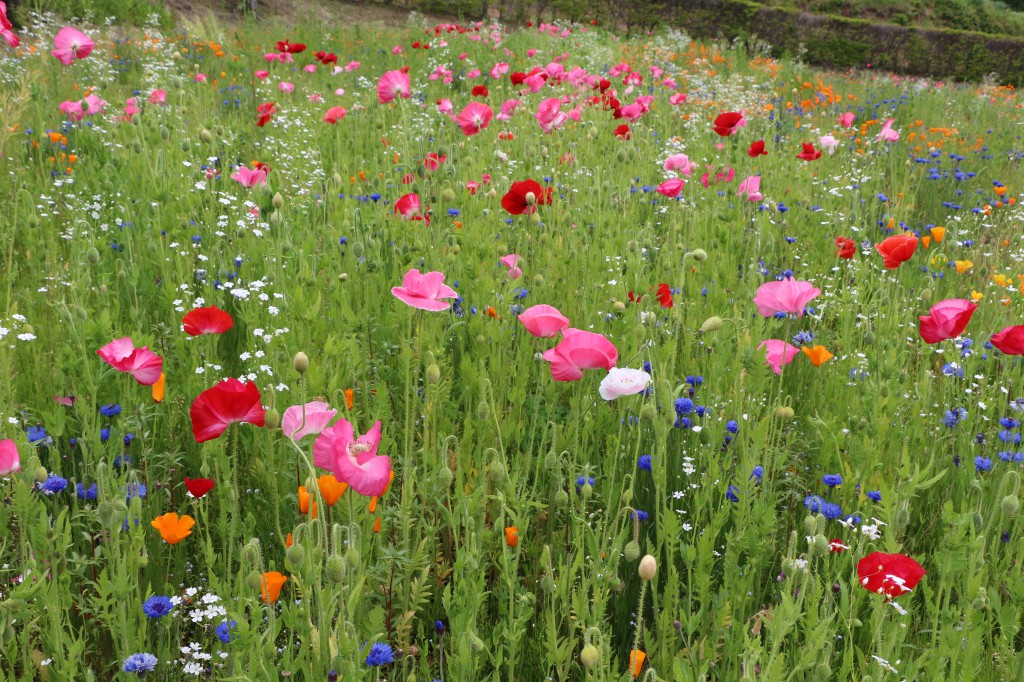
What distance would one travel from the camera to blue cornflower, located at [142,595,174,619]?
1282 mm

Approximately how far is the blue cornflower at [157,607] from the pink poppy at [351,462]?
40 centimetres

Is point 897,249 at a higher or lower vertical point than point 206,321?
higher

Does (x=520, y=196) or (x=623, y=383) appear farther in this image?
(x=520, y=196)

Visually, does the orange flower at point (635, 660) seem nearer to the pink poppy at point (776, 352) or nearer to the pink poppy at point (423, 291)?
the pink poppy at point (423, 291)

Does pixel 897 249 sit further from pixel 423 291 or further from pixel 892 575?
pixel 423 291

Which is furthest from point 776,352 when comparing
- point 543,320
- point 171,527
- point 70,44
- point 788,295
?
point 70,44

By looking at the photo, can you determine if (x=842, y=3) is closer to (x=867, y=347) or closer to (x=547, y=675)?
(x=867, y=347)

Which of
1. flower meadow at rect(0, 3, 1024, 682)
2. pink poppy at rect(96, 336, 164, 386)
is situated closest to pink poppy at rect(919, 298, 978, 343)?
flower meadow at rect(0, 3, 1024, 682)

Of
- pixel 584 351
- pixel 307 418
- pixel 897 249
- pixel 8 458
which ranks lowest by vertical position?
pixel 8 458

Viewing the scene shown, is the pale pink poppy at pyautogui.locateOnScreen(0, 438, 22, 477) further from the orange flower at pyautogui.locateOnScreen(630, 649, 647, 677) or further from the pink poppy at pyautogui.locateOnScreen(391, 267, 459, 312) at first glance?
the orange flower at pyautogui.locateOnScreen(630, 649, 647, 677)

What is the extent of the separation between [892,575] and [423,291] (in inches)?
40.1

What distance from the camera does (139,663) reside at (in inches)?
46.5

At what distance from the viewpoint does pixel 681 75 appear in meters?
9.04

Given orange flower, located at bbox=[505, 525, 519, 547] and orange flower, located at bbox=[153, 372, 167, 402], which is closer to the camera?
orange flower, located at bbox=[505, 525, 519, 547]
